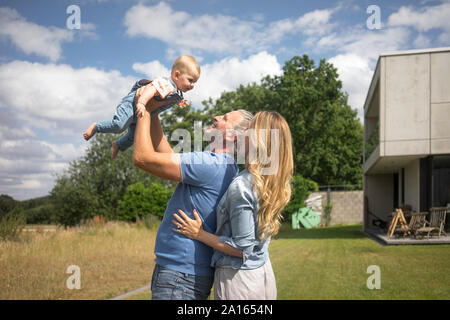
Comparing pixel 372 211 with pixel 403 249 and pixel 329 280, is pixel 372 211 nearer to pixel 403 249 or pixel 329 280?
pixel 403 249

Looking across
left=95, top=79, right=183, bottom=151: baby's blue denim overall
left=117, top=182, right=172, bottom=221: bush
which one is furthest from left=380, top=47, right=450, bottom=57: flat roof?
left=95, top=79, right=183, bottom=151: baby's blue denim overall

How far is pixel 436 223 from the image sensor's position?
10.1 m

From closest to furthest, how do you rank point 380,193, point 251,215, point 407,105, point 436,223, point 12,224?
point 251,215 → point 12,224 → point 436,223 → point 407,105 → point 380,193

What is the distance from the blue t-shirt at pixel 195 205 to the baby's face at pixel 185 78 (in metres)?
0.41

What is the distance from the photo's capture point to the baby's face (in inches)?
77.5

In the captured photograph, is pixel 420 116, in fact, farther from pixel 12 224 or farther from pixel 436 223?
pixel 12 224

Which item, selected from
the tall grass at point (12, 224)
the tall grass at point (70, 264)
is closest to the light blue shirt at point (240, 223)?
the tall grass at point (70, 264)

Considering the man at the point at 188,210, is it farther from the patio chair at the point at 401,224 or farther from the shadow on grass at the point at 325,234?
the shadow on grass at the point at 325,234

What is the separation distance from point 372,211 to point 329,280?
42.4 feet

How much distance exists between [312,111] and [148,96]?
85.6 feet

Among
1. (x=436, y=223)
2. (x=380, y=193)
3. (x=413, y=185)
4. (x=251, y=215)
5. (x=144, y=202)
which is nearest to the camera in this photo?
(x=251, y=215)

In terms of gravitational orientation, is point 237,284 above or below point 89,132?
below

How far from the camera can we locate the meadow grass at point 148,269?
5.54 meters
